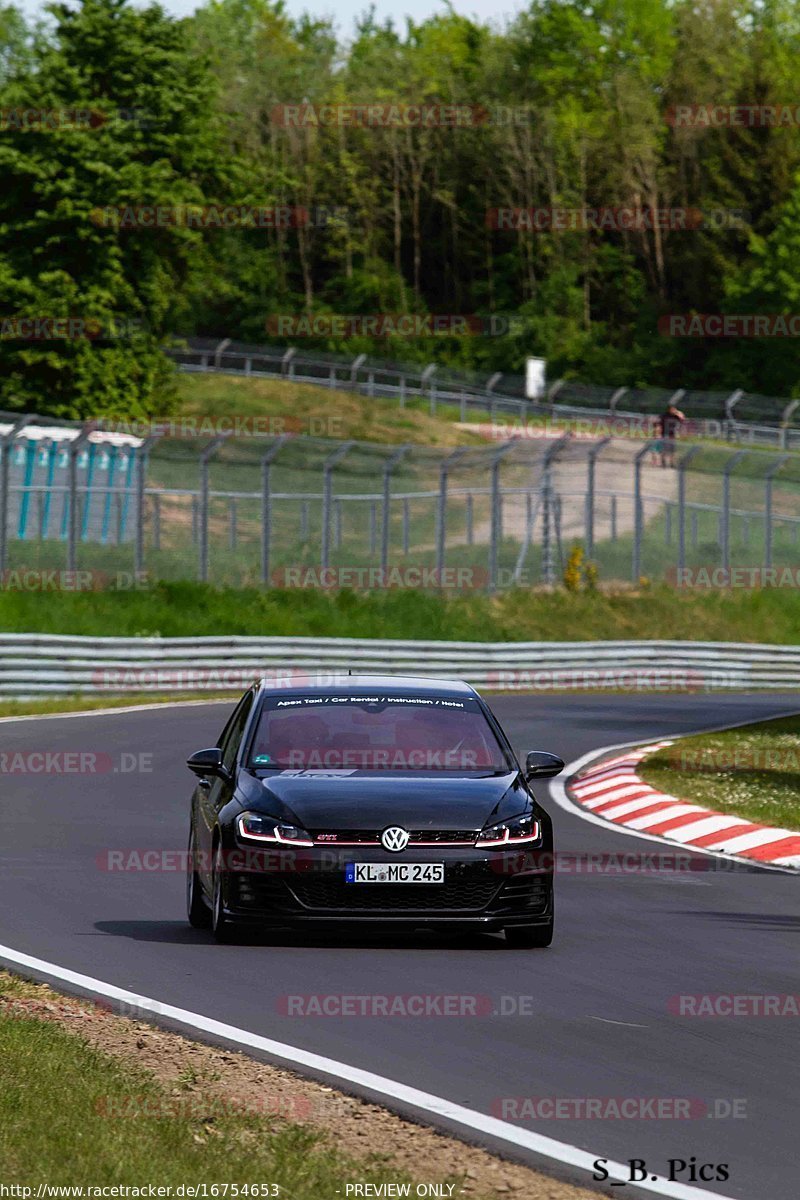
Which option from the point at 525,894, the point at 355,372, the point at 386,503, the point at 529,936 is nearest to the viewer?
the point at 525,894

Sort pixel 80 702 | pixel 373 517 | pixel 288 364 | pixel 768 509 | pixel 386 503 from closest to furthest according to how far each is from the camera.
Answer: pixel 80 702 < pixel 386 503 < pixel 373 517 < pixel 768 509 < pixel 288 364

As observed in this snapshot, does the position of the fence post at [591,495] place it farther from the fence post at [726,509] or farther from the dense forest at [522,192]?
the dense forest at [522,192]

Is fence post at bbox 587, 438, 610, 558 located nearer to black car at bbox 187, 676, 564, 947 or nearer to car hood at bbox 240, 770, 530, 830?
black car at bbox 187, 676, 564, 947

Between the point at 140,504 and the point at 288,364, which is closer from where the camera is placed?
the point at 140,504

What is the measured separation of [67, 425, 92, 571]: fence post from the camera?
1373 inches

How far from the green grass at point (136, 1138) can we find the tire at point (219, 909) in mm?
3059

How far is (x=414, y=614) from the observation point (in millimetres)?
42188

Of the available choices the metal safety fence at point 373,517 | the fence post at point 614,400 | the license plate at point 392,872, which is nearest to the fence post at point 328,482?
the metal safety fence at point 373,517

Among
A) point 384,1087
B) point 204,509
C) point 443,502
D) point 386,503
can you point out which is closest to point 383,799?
point 384,1087

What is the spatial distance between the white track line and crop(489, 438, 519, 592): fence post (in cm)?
3192

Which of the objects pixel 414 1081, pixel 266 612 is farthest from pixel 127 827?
pixel 266 612

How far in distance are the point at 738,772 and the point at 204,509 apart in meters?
17.4

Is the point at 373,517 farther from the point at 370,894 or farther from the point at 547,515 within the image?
the point at 370,894

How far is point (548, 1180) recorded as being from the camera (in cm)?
647
